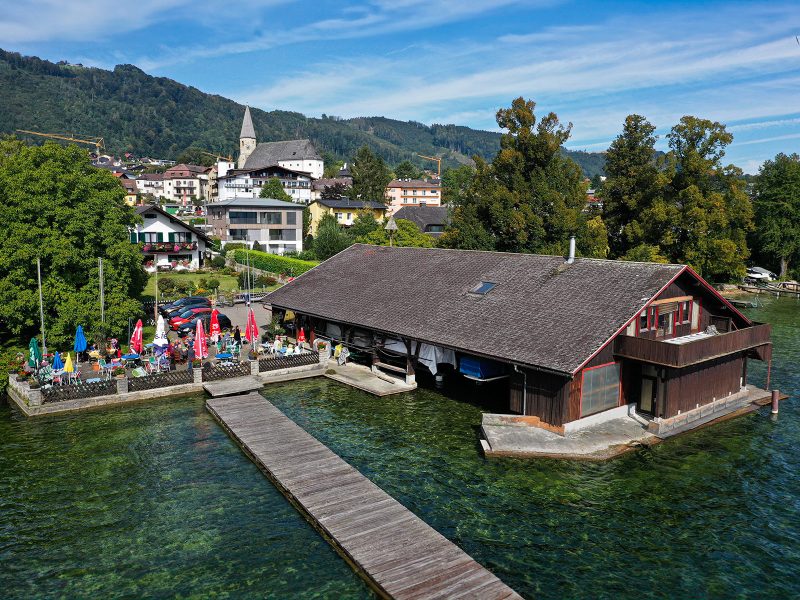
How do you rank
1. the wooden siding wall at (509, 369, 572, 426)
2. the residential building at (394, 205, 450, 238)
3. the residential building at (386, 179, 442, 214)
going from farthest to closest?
the residential building at (386, 179, 442, 214) < the residential building at (394, 205, 450, 238) < the wooden siding wall at (509, 369, 572, 426)

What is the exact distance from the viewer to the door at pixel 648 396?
76.7ft

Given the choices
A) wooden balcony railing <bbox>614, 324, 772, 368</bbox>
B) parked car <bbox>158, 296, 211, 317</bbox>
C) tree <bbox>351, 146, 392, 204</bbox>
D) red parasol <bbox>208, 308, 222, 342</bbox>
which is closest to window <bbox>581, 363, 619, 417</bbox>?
wooden balcony railing <bbox>614, 324, 772, 368</bbox>

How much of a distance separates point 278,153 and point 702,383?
14400 cm

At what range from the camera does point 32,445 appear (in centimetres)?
2202

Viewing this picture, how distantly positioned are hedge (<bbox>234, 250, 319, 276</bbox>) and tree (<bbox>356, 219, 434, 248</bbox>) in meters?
6.34

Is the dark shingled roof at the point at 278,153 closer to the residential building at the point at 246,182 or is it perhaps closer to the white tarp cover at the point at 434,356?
the residential building at the point at 246,182

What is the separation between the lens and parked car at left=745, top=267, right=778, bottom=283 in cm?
7131

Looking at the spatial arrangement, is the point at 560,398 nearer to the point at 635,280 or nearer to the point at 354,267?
the point at 635,280

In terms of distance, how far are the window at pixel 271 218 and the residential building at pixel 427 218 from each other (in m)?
20.3

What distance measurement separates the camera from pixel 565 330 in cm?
2295

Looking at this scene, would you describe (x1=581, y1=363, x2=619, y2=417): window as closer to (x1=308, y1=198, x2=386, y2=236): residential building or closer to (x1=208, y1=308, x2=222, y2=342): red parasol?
(x1=208, y1=308, x2=222, y2=342): red parasol

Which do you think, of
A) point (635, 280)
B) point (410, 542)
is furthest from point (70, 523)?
point (635, 280)

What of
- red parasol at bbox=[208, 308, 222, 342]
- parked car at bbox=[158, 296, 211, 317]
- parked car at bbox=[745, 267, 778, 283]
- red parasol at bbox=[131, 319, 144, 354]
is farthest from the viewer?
parked car at bbox=[745, 267, 778, 283]

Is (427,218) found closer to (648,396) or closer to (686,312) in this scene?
(686,312)
